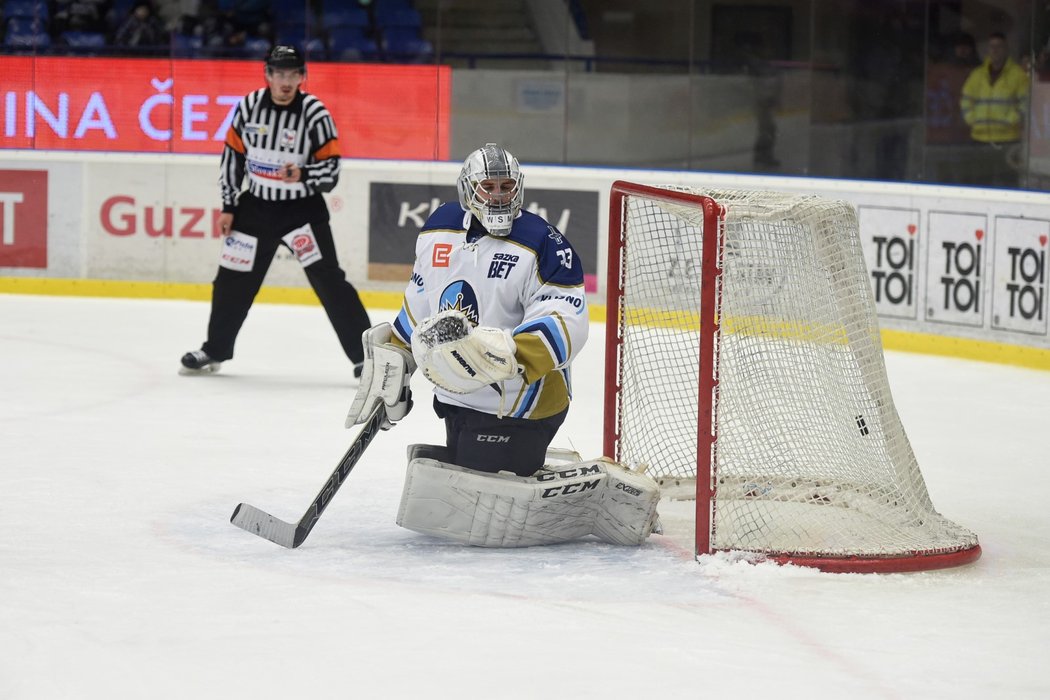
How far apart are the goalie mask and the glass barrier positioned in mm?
4943

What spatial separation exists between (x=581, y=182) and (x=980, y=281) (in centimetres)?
219

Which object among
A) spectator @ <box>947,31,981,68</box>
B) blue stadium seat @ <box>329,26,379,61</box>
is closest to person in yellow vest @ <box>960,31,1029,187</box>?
spectator @ <box>947,31,981,68</box>

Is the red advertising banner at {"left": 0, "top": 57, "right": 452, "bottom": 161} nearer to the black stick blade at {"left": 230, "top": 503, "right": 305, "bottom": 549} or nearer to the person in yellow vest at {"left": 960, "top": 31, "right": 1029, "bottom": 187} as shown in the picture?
the person in yellow vest at {"left": 960, "top": 31, "right": 1029, "bottom": 187}

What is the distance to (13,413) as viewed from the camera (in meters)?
5.37

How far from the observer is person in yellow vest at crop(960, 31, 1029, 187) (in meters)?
7.41

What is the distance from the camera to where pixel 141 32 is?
9.07 metres

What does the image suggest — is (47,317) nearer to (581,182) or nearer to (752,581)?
(581,182)

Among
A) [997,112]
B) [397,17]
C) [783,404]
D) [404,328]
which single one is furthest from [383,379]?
[397,17]

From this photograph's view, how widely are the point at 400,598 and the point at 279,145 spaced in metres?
3.32

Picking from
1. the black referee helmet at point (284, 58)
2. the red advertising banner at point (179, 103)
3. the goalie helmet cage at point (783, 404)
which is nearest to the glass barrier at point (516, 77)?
the red advertising banner at point (179, 103)

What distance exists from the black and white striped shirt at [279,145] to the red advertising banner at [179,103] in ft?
8.15

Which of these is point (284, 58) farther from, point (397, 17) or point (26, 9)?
point (26, 9)

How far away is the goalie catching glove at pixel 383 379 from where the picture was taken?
367 cm

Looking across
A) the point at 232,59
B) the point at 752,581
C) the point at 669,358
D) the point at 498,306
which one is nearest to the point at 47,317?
the point at 232,59
